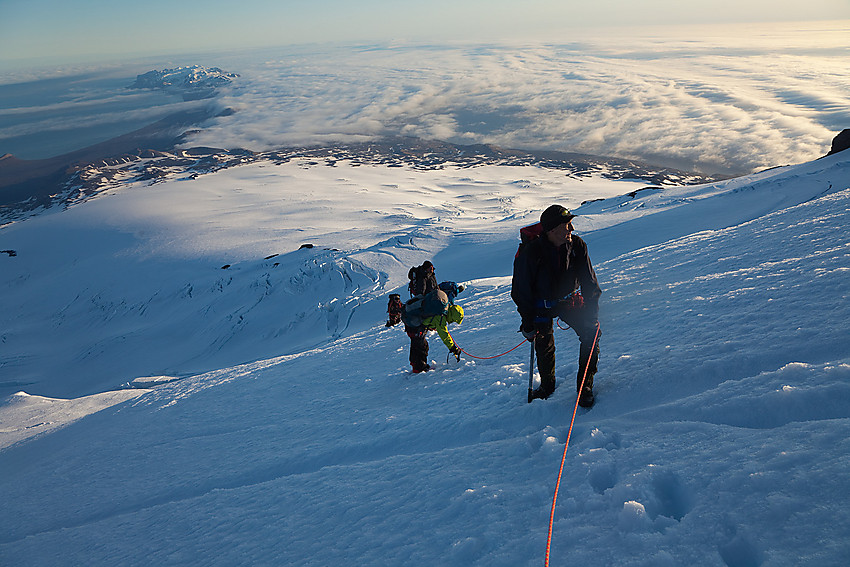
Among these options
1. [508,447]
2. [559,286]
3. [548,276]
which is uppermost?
[548,276]

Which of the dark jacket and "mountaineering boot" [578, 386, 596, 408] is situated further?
"mountaineering boot" [578, 386, 596, 408]

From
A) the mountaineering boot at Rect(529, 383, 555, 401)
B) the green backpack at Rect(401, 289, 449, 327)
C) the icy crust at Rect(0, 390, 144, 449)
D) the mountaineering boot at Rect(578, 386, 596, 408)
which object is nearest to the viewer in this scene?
the mountaineering boot at Rect(578, 386, 596, 408)

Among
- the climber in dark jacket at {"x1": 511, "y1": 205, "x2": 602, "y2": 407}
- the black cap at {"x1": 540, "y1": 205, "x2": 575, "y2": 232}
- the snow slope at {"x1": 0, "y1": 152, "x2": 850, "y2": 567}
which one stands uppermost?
the black cap at {"x1": 540, "y1": 205, "x2": 575, "y2": 232}

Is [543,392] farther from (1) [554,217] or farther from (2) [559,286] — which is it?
(1) [554,217]

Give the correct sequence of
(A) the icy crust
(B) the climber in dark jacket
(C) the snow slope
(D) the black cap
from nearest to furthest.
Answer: (C) the snow slope < (D) the black cap < (B) the climber in dark jacket < (A) the icy crust

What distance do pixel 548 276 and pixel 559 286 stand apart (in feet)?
0.58

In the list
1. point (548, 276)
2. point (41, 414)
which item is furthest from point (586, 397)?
point (41, 414)

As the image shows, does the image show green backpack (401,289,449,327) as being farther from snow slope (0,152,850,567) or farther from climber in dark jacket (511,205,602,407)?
climber in dark jacket (511,205,602,407)

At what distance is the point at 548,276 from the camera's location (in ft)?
13.7

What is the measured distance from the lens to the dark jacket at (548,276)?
13.6 feet

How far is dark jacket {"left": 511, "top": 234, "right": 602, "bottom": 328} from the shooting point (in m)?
4.15

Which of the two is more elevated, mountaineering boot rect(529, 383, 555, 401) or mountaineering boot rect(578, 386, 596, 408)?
mountaineering boot rect(578, 386, 596, 408)

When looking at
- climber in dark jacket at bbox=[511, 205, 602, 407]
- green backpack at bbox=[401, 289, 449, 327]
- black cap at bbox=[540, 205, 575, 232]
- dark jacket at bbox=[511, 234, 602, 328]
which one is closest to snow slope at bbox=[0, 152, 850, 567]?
climber in dark jacket at bbox=[511, 205, 602, 407]

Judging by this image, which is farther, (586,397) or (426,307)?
(426,307)
